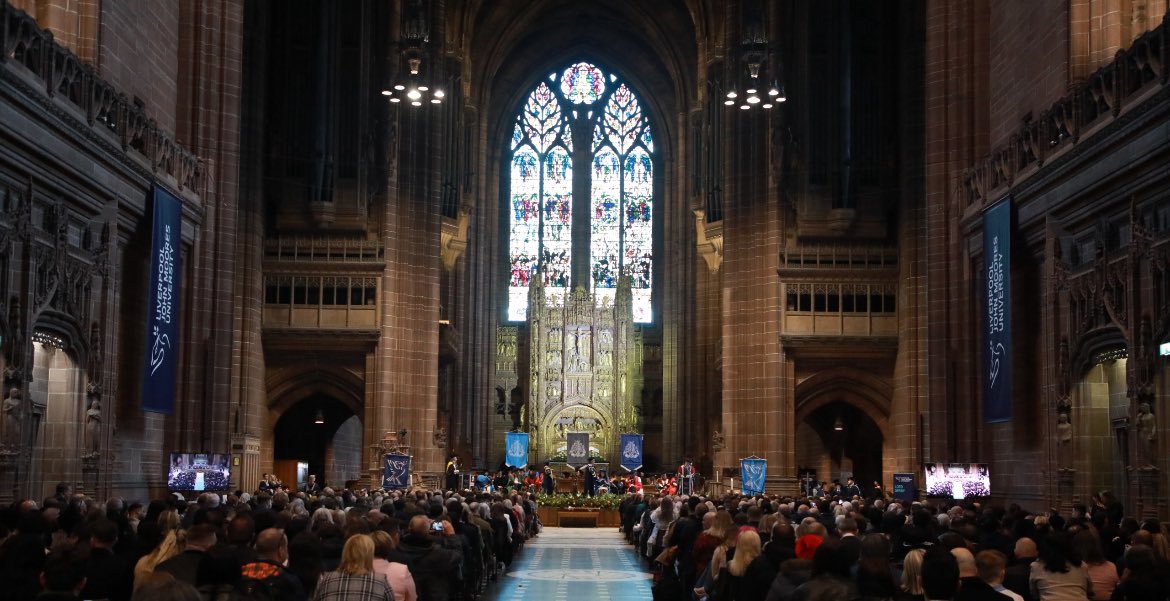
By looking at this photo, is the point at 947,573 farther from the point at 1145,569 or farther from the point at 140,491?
the point at 140,491

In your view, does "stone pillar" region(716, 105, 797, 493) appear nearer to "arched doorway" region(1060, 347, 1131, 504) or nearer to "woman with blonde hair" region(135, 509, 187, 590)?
"arched doorway" region(1060, 347, 1131, 504)

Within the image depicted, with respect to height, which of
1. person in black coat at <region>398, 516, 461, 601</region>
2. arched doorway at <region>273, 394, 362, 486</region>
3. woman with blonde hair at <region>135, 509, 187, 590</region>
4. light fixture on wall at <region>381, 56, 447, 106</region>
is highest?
light fixture on wall at <region>381, 56, 447, 106</region>

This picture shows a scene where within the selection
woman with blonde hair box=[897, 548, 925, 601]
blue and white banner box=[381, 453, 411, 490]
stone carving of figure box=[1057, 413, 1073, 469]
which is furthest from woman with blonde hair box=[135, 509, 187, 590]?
blue and white banner box=[381, 453, 411, 490]

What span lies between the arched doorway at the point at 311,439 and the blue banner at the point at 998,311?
77.9 feet

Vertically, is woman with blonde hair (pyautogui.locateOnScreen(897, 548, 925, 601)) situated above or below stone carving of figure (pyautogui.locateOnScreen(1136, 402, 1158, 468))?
below

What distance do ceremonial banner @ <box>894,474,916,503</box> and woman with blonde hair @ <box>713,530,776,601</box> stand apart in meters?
18.3

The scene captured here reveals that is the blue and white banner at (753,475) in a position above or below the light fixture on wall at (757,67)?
below

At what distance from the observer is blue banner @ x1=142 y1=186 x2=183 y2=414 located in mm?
26719

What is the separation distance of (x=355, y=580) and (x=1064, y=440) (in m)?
18.4

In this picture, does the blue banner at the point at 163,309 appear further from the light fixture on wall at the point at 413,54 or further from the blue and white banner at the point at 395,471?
the blue and white banner at the point at 395,471

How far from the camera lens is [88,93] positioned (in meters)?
24.1

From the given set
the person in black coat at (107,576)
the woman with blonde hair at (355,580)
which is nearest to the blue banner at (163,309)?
the person in black coat at (107,576)

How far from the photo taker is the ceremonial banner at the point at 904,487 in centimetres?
3070

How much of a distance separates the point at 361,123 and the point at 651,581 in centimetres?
2144
